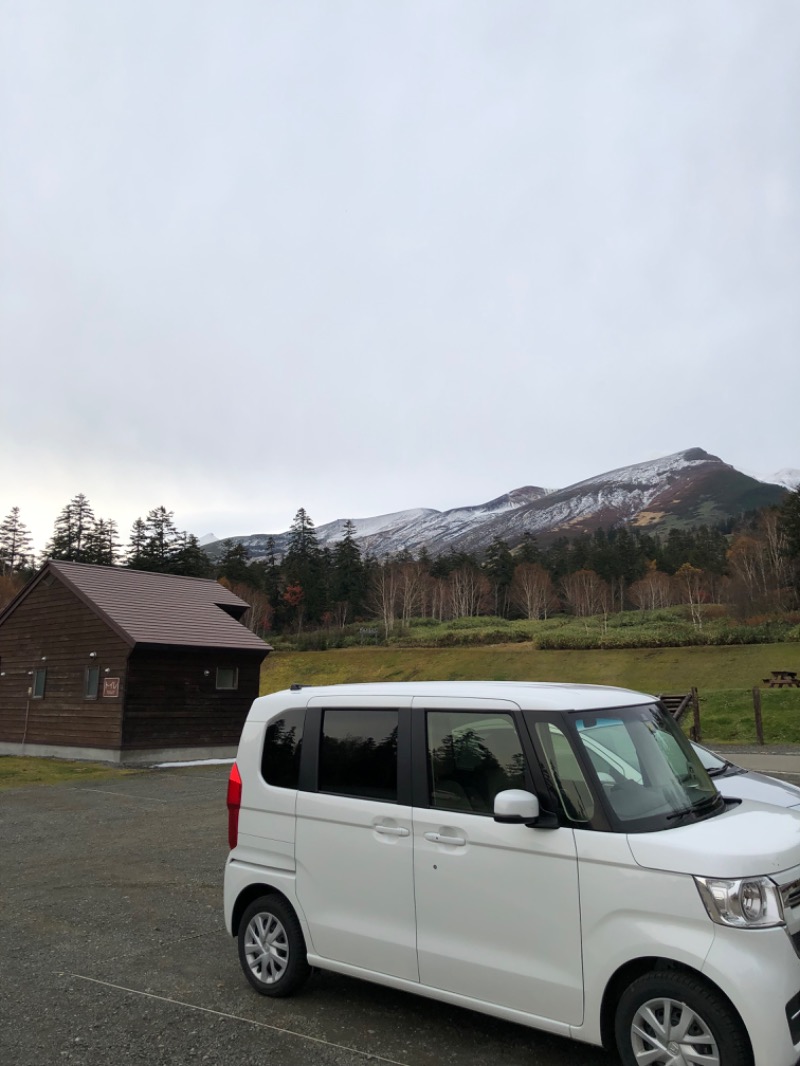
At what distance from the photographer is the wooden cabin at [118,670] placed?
21500 mm

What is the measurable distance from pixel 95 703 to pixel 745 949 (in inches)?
862

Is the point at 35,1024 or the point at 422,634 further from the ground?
the point at 422,634

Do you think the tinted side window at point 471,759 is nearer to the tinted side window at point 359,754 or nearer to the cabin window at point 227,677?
the tinted side window at point 359,754

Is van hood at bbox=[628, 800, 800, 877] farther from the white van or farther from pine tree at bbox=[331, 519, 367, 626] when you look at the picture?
pine tree at bbox=[331, 519, 367, 626]

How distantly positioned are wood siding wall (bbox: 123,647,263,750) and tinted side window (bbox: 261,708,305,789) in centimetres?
1779

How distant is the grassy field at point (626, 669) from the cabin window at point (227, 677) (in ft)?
33.2

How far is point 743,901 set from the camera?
122 inches

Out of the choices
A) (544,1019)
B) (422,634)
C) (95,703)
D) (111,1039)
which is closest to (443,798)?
(544,1019)

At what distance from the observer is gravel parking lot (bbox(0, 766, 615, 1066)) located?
388cm

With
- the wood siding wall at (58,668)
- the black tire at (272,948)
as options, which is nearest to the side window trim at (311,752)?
the black tire at (272,948)

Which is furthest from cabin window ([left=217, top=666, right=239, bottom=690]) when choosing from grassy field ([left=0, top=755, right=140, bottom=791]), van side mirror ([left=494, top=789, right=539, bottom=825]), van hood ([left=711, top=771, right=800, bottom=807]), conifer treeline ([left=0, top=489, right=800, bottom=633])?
conifer treeline ([left=0, top=489, right=800, bottom=633])

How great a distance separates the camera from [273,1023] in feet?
13.8

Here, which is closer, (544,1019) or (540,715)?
(544,1019)

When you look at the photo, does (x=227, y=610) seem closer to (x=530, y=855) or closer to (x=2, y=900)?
(x=2, y=900)
